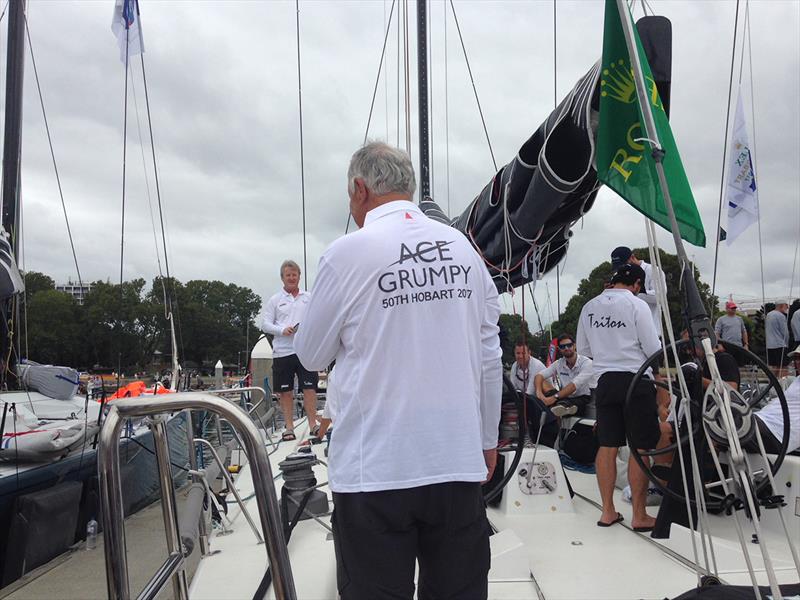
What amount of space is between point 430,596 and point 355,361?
580mm

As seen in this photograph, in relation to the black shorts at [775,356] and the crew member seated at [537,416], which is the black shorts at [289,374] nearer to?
the crew member seated at [537,416]

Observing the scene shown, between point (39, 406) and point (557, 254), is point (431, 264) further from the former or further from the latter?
point (39, 406)

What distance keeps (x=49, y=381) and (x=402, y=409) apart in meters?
6.53

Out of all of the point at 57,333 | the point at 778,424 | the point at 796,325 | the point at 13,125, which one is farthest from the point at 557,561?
the point at 57,333

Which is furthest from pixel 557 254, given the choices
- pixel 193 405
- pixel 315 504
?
pixel 193 405

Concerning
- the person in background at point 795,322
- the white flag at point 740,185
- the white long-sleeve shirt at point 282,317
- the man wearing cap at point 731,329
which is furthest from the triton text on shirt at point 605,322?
the person in background at point 795,322

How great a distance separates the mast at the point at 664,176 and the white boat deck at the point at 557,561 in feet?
3.69

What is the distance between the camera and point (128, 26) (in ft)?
25.8

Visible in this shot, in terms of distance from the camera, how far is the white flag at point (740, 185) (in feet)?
18.4

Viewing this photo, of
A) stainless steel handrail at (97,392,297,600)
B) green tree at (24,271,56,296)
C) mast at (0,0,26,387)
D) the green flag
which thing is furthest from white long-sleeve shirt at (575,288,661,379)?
green tree at (24,271,56,296)

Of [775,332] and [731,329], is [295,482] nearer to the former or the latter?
[731,329]

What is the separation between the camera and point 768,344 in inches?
333

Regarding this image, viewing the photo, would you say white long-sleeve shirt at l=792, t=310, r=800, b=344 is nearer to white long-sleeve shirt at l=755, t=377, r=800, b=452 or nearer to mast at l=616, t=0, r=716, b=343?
white long-sleeve shirt at l=755, t=377, r=800, b=452

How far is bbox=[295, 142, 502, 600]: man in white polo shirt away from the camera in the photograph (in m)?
1.31
